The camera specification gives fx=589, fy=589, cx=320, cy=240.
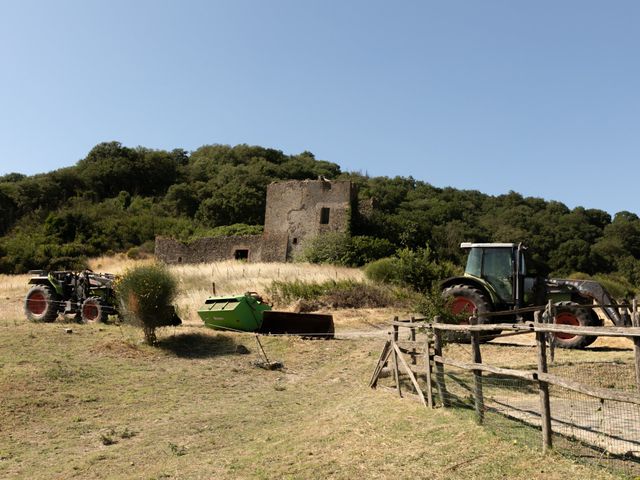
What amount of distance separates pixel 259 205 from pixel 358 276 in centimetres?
2033

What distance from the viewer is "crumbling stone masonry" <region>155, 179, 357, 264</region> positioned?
27.6 metres

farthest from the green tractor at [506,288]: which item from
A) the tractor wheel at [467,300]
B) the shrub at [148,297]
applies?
the shrub at [148,297]

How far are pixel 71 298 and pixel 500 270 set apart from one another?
36.1ft

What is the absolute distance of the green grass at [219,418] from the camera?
5.79m

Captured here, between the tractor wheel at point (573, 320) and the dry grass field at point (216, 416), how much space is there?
3.72 meters

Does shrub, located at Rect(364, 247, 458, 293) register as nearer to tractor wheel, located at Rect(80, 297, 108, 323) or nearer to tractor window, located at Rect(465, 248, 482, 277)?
tractor window, located at Rect(465, 248, 482, 277)

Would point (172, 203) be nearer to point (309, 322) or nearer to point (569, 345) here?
point (309, 322)

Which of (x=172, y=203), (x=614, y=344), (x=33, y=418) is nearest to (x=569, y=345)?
(x=614, y=344)

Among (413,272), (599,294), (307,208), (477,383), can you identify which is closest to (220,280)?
(413,272)

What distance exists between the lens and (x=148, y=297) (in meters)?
12.4

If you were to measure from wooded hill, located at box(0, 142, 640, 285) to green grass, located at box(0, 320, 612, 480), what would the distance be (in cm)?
1539

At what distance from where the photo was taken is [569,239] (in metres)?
42.8

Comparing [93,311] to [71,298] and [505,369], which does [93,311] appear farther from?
[505,369]

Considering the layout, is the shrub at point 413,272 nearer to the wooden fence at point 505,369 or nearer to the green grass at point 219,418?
the green grass at point 219,418
